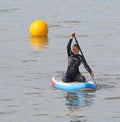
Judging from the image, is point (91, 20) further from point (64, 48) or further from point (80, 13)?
point (64, 48)

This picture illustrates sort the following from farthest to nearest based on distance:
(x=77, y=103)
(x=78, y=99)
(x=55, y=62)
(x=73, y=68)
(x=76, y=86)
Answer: (x=55, y=62) < (x=73, y=68) < (x=76, y=86) < (x=78, y=99) < (x=77, y=103)

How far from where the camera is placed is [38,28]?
38.5m

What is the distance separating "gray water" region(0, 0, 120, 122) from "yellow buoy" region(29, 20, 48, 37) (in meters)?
0.45

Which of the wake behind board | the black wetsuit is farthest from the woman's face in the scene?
the wake behind board

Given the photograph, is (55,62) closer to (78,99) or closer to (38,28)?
Result: (38,28)

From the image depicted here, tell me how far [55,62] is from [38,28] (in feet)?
24.5

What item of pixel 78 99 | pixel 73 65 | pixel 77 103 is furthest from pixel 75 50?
pixel 77 103

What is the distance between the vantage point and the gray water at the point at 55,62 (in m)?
21.8

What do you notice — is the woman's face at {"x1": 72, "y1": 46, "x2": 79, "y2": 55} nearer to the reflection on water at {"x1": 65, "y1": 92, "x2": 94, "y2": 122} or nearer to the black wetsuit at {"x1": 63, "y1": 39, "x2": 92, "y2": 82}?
the black wetsuit at {"x1": 63, "y1": 39, "x2": 92, "y2": 82}

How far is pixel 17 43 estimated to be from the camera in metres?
37.1

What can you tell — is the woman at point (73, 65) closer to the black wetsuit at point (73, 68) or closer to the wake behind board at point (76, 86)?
the black wetsuit at point (73, 68)

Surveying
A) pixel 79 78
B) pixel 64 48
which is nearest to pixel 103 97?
pixel 79 78

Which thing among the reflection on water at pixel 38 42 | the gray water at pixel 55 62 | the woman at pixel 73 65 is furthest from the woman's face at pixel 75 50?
the reflection on water at pixel 38 42

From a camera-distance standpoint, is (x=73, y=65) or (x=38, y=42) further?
(x=38, y=42)
